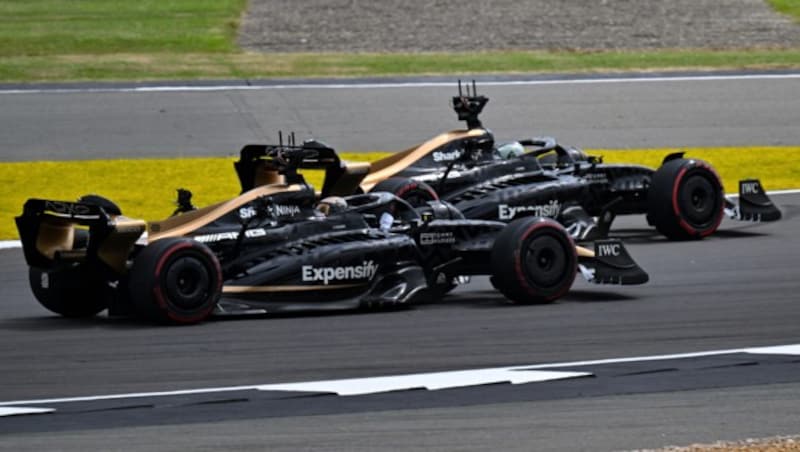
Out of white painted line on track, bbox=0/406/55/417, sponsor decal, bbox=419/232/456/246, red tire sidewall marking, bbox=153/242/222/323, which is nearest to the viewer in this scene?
white painted line on track, bbox=0/406/55/417

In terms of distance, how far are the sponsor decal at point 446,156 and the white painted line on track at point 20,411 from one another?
9105 mm

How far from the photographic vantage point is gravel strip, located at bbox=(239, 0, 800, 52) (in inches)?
1324

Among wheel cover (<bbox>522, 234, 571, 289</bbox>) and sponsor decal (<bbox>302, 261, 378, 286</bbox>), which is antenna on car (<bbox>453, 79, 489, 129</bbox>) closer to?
wheel cover (<bbox>522, 234, 571, 289</bbox>)

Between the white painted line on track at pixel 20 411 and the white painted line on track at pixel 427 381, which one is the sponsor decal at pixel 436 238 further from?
the white painted line on track at pixel 20 411

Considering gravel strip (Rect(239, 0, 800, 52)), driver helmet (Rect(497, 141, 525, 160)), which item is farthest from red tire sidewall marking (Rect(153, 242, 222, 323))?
gravel strip (Rect(239, 0, 800, 52))

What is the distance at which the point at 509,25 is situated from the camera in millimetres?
35281

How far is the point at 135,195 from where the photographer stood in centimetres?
2069

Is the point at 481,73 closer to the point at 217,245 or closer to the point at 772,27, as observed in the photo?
the point at 772,27

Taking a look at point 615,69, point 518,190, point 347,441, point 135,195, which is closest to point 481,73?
point 615,69

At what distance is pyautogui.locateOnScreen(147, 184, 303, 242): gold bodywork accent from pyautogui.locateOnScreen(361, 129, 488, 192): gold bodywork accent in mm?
4417

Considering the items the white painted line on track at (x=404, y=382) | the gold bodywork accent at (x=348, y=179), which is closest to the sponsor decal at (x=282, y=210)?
the gold bodywork accent at (x=348, y=179)

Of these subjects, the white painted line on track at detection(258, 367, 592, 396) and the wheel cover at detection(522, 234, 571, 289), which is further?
the wheel cover at detection(522, 234, 571, 289)

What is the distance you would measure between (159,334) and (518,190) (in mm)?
5562

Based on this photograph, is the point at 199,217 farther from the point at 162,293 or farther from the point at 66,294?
the point at 162,293
